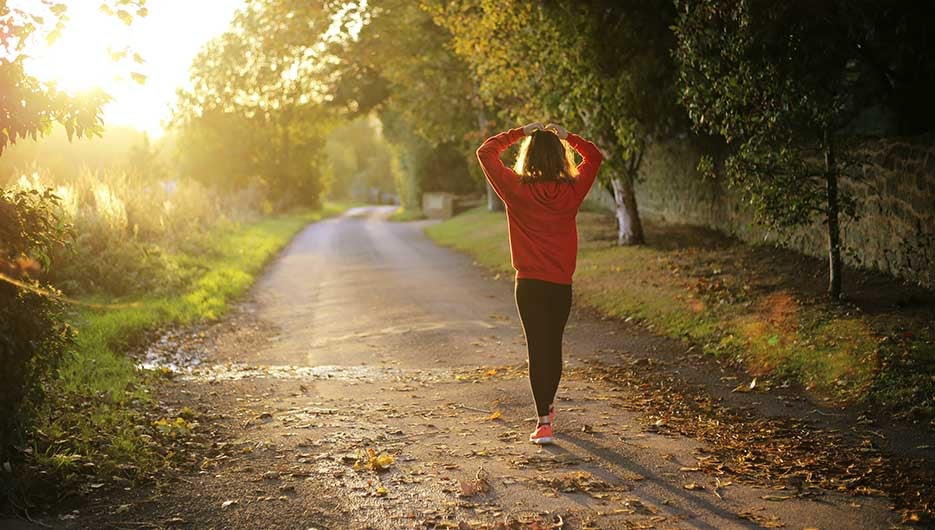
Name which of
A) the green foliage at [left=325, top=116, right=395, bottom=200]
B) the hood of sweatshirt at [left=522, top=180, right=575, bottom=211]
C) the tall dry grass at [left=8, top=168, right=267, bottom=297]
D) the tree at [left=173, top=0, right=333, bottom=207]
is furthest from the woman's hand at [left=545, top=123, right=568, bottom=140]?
the green foliage at [left=325, top=116, right=395, bottom=200]

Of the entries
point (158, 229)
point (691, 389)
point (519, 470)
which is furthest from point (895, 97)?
point (158, 229)

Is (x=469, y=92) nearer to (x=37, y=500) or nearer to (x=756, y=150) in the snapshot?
(x=756, y=150)

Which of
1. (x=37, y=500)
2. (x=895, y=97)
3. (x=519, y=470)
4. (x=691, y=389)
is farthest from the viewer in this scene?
(x=895, y=97)

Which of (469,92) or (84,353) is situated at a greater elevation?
(469,92)

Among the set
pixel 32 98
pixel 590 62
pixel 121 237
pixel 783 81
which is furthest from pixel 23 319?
pixel 590 62

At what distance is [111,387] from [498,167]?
423 cm

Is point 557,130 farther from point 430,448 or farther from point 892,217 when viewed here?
point 892,217

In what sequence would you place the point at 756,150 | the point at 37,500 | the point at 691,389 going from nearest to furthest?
the point at 37,500
the point at 691,389
the point at 756,150

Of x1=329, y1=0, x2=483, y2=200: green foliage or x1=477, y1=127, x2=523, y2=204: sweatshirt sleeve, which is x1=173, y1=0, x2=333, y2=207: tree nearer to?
x1=329, y1=0, x2=483, y2=200: green foliage

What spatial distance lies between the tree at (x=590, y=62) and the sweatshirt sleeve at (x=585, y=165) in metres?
10.1

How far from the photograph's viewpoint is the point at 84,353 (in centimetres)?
988

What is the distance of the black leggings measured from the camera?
689cm

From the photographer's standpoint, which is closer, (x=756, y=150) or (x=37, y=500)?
(x=37, y=500)

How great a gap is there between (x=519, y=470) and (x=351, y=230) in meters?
36.5
